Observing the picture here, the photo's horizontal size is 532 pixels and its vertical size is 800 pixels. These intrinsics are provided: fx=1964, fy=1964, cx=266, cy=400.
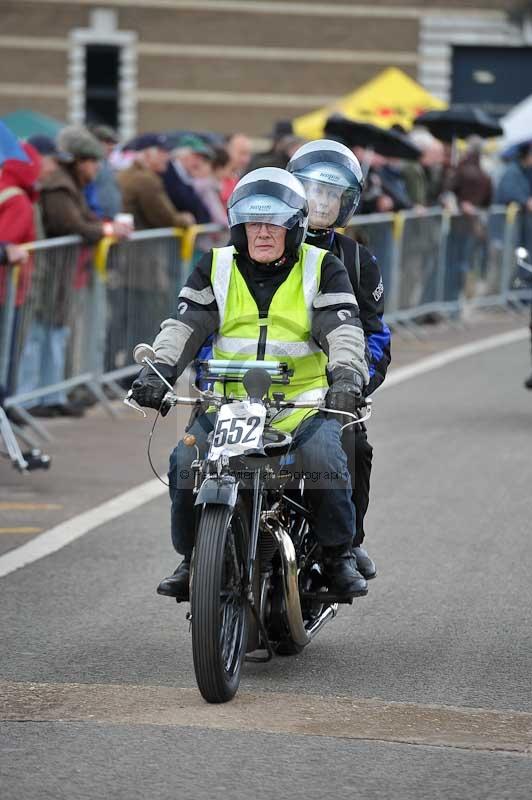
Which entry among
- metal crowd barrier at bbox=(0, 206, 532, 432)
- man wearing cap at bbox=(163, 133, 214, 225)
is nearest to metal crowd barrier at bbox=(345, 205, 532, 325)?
metal crowd barrier at bbox=(0, 206, 532, 432)

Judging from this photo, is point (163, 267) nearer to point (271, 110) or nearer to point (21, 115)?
point (21, 115)

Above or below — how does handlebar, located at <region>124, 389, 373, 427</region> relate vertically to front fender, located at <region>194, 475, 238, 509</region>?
above

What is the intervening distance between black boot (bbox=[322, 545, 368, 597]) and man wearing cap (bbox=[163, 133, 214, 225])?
9.15 meters

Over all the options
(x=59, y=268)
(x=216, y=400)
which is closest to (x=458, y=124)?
(x=59, y=268)

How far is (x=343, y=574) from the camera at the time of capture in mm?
6863

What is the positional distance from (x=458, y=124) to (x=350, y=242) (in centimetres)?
1562

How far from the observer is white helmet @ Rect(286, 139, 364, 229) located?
7227 mm

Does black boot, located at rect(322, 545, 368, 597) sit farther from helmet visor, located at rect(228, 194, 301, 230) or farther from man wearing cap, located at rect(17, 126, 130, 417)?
man wearing cap, located at rect(17, 126, 130, 417)

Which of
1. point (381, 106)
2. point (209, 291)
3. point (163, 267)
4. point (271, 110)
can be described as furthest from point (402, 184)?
point (271, 110)

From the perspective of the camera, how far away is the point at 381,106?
29.2m

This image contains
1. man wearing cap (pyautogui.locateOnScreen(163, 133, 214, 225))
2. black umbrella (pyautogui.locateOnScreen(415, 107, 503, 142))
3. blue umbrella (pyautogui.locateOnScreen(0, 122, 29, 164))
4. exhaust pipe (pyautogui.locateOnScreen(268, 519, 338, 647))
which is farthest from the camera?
black umbrella (pyautogui.locateOnScreen(415, 107, 503, 142))

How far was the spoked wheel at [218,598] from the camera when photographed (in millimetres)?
6012

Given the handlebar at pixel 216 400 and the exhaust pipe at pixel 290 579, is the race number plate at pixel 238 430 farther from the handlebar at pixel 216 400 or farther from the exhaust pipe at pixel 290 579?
the exhaust pipe at pixel 290 579

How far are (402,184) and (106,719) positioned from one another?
1473 cm
